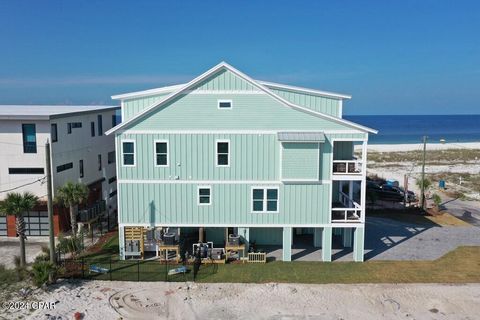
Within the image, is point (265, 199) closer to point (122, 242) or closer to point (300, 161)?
point (300, 161)

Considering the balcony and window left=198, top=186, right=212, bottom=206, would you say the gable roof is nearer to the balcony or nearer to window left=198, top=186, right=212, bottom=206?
the balcony

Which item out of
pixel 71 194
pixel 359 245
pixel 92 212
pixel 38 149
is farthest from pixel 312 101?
pixel 38 149

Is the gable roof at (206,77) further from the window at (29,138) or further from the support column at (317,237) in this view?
the window at (29,138)

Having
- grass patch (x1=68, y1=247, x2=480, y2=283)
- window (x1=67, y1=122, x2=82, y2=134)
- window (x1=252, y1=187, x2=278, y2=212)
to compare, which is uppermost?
window (x1=67, y1=122, x2=82, y2=134)

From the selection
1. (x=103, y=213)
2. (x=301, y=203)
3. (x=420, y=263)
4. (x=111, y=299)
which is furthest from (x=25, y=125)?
(x=420, y=263)

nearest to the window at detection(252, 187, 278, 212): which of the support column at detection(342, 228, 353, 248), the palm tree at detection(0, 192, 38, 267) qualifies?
the support column at detection(342, 228, 353, 248)

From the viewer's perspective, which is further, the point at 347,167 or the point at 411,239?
the point at 411,239
